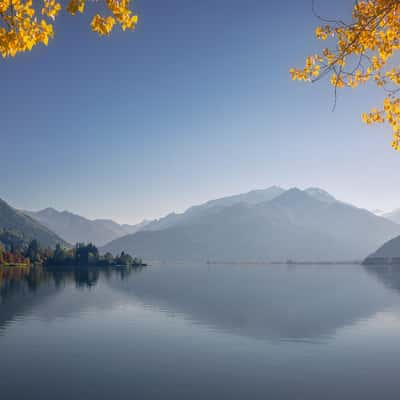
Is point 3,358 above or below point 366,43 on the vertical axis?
below

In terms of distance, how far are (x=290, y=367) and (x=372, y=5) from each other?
27765 mm

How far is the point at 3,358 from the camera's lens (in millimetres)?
33688

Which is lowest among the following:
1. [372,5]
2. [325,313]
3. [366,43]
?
[325,313]

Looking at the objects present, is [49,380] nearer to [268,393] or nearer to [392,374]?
[268,393]

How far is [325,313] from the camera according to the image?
66625mm

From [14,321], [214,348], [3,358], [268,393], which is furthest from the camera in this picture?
[14,321]

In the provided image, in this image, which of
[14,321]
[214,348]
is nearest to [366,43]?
[214,348]

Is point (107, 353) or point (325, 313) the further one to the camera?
point (325, 313)

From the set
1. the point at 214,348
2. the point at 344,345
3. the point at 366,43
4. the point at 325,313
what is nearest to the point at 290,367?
the point at 214,348

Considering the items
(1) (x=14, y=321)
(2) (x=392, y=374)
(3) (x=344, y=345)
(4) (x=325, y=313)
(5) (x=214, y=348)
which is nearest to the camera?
(2) (x=392, y=374)

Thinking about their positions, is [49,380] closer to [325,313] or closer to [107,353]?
[107,353]

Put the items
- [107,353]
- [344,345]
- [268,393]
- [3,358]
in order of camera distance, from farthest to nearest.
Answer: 1. [344,345]
2. [107,353]
3. [3,358]
4. [268,393]

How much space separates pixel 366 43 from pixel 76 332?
148 ft

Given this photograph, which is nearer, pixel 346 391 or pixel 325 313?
pixel 346 391
